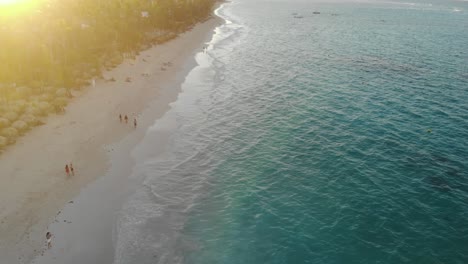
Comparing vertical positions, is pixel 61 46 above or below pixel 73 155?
above

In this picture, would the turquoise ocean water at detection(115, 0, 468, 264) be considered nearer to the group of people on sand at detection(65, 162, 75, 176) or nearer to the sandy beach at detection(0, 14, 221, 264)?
the sandy beach at detection(0, 14, 221, 264)

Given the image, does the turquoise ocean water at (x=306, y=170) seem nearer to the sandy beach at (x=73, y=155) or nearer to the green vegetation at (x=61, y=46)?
the sandy beach at (x=73, y=155)

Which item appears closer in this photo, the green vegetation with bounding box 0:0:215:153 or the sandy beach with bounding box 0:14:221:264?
the sandy beach with bounding box 0:14:221:264

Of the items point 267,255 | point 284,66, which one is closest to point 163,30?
point 284,66

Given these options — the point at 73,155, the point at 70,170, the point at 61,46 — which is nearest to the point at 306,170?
the point at 70,170

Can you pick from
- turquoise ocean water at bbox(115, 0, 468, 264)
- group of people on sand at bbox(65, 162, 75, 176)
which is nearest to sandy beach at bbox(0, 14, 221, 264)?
group of people on sand at bbox(65, 162, 75, 176)

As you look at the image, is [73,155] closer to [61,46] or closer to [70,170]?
[70,170]

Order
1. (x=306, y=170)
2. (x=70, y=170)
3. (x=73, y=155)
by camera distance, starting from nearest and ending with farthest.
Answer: (x=70, y=170) → (x=73, y=155) → (x=306, y=170)

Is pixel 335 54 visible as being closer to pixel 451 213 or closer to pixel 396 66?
pixel 396 66
